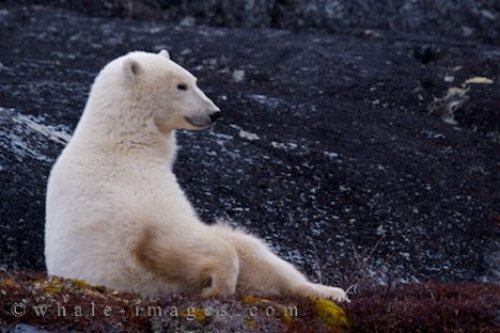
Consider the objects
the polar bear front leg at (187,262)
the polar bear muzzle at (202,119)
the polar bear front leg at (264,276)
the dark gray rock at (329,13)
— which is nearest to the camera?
the polar bear front leg at (187,262)

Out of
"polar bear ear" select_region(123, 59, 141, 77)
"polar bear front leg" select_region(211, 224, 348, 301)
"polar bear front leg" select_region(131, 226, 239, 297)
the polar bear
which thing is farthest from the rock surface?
"polar bear front leg" select_region(131, 226, 239, 297)

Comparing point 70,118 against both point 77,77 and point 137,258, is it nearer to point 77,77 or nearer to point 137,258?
point 77,77

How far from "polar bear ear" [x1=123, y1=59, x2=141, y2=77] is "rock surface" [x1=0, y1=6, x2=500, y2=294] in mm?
2289

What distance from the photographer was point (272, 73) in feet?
57.1

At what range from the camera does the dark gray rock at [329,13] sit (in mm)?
20984

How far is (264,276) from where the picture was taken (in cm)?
799

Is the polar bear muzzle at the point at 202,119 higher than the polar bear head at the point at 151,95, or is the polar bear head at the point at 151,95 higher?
the polar bear head at the point at 151,95

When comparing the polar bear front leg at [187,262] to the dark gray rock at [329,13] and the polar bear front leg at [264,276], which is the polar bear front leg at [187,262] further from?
the dark gray rock at [329,13]

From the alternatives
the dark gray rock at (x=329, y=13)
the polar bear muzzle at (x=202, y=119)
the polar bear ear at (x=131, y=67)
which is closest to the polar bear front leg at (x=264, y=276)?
the polar bear muzzle at (x=202, y=119)

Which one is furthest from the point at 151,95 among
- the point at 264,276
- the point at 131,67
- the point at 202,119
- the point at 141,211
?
the point at 264,276

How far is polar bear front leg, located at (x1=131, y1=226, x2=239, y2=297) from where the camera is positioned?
7.40 meters

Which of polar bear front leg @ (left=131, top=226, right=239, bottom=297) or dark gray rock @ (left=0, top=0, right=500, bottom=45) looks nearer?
polar bear front leg @ (left=131, top=226, right=239, bottom=297)

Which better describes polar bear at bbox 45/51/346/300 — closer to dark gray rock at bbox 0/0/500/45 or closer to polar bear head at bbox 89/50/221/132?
polar bear head at bbox 89/50/221/132

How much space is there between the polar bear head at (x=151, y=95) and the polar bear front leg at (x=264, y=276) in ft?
3.68
